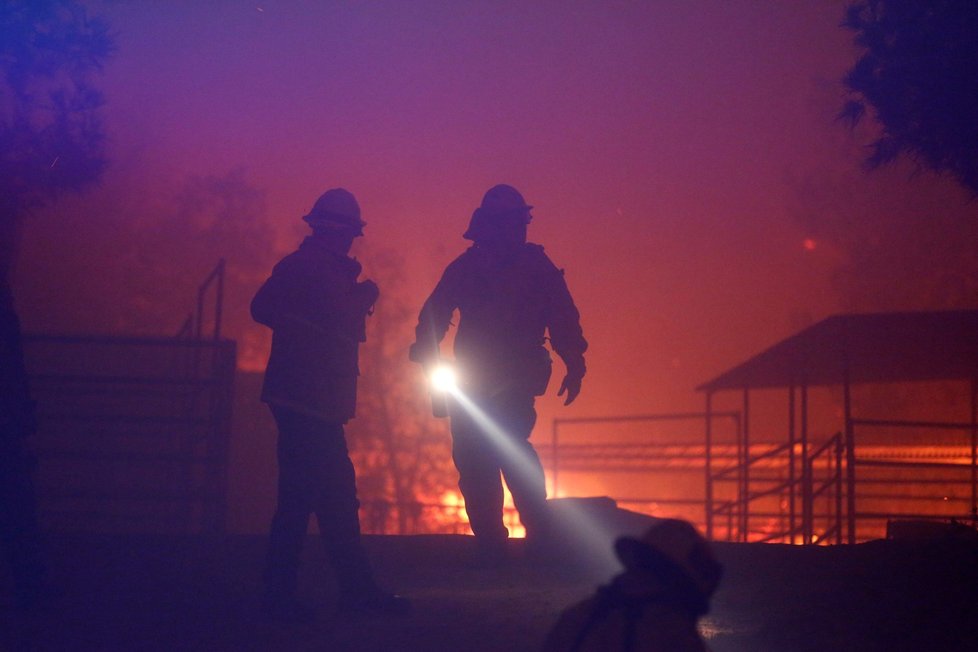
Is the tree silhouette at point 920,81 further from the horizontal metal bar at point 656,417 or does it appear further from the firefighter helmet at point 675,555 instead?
the horizontal metal bar at point 656,417

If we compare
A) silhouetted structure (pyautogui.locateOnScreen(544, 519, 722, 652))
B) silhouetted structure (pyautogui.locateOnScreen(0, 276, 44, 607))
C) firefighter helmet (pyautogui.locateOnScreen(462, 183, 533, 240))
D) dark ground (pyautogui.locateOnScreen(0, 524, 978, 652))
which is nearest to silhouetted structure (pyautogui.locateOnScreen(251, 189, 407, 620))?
dark ground (pyautogui.locateOnScreen(0, 524, 978, 652))

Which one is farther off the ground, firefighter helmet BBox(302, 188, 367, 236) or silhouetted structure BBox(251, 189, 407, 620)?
firefighter helmet BBox(302, 188, 367, 236)

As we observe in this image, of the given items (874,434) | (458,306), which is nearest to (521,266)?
(458,306)

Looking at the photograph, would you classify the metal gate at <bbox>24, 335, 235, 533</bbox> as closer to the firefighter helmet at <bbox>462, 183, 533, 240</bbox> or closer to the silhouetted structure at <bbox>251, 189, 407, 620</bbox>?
the firefighter helmet at <bbox>462, 183, 533, 240</bbox>

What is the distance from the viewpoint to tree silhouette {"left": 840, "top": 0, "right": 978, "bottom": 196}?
24.0ft

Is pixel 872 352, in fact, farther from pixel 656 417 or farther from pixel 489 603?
pixel 489 603

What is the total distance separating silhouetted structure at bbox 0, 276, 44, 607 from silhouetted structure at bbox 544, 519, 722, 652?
3.59 m

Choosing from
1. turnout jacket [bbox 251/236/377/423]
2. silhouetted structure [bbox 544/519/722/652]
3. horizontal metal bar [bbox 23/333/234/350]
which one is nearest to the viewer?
silhouetted structure [bbox 544/519/722/652]

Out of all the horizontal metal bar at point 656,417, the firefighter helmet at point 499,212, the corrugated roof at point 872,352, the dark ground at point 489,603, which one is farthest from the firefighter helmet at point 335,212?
the horizontal metal bar at point 656,417

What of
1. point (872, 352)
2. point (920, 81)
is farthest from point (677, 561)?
point (872, 352)

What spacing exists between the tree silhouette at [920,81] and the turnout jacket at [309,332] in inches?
168

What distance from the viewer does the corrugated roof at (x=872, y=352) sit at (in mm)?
13500

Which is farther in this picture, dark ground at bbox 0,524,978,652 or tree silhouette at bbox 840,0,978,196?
tree silhouette at bbox 840,0,978,196

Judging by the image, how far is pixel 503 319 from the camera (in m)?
6.46
